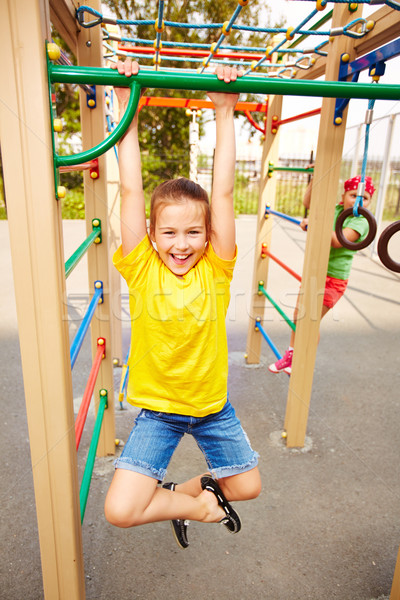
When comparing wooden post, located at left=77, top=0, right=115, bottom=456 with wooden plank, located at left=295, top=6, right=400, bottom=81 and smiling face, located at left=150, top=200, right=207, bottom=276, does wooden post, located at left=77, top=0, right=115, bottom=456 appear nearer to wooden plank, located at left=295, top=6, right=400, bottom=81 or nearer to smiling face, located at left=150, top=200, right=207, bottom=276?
smiling face, located at left=150, top=200, right=207, bottom=276

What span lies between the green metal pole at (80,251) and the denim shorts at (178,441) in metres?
0.51

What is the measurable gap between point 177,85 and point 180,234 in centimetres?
40

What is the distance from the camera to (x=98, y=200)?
169 cm

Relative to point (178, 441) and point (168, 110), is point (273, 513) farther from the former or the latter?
point (168, 110)

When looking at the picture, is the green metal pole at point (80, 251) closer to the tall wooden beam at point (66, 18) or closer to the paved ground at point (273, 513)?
the tall wooden beam at point (66, 18)

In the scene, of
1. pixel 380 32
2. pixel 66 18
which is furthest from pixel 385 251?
pixel 66 18

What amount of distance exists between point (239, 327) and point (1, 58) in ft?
10.3

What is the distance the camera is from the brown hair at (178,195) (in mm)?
1260

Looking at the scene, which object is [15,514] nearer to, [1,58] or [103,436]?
[103,436]

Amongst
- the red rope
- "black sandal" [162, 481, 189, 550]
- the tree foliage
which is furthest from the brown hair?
the tree foliage

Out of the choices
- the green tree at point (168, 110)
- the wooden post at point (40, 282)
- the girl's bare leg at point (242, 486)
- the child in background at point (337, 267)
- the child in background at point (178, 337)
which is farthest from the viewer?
the green tree at point (168, 110)

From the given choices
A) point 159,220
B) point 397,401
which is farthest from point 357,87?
point 397,401

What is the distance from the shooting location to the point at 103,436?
200 cm

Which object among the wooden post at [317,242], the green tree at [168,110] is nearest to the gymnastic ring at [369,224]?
the wooden post at [317,242]
